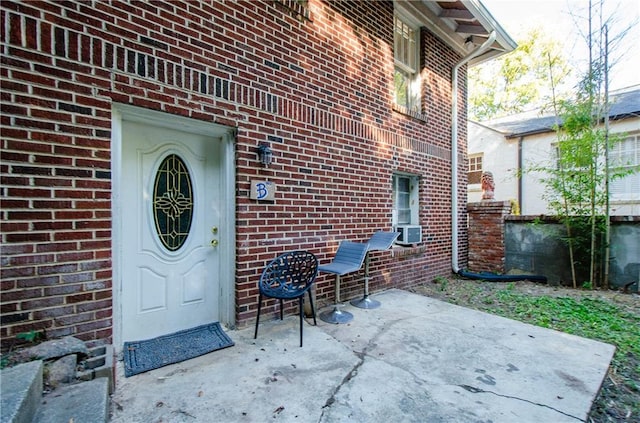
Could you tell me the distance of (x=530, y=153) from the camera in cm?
1023

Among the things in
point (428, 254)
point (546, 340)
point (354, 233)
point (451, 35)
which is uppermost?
point (451, 35)

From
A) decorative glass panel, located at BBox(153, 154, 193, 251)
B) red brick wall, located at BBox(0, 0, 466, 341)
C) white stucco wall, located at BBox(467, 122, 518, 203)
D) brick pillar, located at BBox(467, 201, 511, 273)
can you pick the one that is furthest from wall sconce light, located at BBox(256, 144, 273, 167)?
white stucco wall, located at BBox(467, 122, 518, 203)

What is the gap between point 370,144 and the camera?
4.36 m

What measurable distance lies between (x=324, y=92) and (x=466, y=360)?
3272mm

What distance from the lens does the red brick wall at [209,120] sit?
1.96 metres

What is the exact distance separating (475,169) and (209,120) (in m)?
11.7

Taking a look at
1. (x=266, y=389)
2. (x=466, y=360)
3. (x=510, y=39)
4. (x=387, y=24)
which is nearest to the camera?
(x=266, y=389)

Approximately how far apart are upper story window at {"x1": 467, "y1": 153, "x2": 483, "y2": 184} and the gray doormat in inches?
441

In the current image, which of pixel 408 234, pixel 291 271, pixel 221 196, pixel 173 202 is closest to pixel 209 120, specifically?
pixel 221 196

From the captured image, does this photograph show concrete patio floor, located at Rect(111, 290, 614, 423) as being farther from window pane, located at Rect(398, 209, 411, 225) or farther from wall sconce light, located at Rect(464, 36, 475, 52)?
wall sconce light, located at Rect(464, 36, 475, 52)

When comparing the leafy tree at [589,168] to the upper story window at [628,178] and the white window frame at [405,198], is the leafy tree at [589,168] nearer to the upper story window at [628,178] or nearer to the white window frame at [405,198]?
the white window frame at [405,198]

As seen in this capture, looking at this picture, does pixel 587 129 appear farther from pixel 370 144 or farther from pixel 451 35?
pixel 370 144

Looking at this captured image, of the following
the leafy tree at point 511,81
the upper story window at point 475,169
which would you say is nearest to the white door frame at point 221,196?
the upper story window at point 475,169

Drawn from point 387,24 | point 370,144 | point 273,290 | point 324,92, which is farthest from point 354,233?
point 387,24
